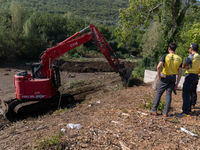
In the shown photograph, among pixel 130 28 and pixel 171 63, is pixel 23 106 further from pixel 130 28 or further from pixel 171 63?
pixel 130 28

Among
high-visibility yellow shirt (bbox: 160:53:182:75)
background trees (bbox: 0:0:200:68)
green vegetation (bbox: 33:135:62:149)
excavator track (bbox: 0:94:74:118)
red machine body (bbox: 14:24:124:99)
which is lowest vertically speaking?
excavator track (bbox: 0:94:74:118)

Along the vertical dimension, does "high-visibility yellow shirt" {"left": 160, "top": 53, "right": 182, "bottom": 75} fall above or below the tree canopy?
below

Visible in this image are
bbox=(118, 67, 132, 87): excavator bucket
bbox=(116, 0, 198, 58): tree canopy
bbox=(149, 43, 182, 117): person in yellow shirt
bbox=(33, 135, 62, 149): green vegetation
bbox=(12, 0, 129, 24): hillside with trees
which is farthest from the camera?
bbox=(12, 0, 129, 24): hillside with trees

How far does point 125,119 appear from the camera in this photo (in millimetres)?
4562

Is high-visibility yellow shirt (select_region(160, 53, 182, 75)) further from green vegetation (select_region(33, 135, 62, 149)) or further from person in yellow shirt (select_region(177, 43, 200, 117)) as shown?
green vegetation (select_region(33, 135, 62, 149))

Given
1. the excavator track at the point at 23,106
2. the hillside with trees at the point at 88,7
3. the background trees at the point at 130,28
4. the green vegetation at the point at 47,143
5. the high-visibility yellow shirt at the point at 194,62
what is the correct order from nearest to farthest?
the green vegetation at the point at 47,143
the high-visibility yellow shirt at the point at 194,62
the excavator track at the point at 23,106
the background trees at the point at 130,28
the hillside with trees at the point at 88,7

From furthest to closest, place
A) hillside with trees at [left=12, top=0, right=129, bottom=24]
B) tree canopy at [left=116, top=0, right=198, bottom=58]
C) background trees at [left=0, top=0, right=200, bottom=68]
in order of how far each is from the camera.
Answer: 1. hillside with trees at [left=12, top=0, right=129, bottom=24]
2. background trees at [left=0, top=0, right=200, bottom=68]
3. tree canopy at [left=116, top=0, right=198, bottom=58]

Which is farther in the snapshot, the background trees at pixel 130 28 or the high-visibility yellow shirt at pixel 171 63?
the background trees at pixel 130 28

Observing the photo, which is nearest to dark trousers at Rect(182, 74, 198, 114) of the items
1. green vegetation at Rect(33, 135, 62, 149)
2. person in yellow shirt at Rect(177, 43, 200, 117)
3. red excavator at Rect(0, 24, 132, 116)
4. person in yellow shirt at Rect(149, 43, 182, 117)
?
person in yellow shirt at Rect(177, 43, 200, 117)

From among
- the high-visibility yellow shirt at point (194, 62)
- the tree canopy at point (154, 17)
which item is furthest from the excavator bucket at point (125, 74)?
the high-visibility yellow shirt at point (194, 62)

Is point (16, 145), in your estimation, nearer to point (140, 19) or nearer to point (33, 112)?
point (33, 112)

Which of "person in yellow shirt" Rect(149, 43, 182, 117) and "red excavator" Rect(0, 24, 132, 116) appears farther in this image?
"red excavator" Rect(0, 24, 132, 116)

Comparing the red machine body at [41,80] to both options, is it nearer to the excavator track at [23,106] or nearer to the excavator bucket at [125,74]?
the excavator track at [23,106]

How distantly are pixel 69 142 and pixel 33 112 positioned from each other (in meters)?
4.31
